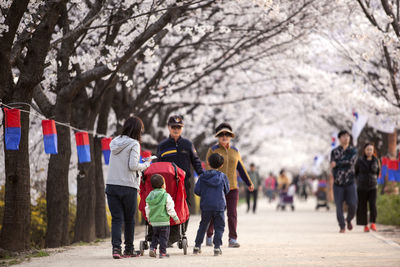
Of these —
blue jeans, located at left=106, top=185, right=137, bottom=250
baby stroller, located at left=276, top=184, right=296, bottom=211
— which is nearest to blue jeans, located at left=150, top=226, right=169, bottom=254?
blue jeans, located at left=106, top=185, right=137, bottom=250

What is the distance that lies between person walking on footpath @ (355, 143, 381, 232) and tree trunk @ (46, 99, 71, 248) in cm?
647

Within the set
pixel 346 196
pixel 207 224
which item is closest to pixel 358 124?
pixel 346 196

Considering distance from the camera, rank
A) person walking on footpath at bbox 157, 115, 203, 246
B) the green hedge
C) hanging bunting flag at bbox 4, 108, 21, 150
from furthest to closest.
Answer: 1. the green hedge
2. person walking on footpath at bbox 157, 115, 203, 246
3. hanging bunting flag at bbox 4, 108, 21, 150

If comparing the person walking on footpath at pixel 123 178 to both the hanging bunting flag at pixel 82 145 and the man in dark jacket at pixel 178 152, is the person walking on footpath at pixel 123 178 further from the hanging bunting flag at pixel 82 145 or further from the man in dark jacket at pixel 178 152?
the hanging bunting flag at pixel 82 145

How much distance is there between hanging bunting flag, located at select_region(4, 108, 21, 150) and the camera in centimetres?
891

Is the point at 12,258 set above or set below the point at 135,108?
below

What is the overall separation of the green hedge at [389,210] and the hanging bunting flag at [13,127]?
10.6 metres

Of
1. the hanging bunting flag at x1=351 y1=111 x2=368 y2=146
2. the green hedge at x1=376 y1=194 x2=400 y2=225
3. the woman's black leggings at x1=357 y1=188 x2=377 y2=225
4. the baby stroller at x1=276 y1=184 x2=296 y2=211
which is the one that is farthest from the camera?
the baby stroller at x1=276 y1=184 x2=296 y2=211

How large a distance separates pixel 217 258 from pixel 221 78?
556 inches

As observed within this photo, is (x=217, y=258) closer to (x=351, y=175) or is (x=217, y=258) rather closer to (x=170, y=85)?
(x=351, y=175)

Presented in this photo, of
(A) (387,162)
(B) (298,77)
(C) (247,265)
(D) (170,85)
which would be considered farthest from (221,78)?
(C) (247,265)

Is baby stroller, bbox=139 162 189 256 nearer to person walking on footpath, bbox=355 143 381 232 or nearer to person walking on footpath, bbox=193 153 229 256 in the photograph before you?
person walking on footpath, bbox=193 153 229 256

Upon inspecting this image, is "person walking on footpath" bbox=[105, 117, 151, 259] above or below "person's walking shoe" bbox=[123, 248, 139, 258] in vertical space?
above

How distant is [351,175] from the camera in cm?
1313
